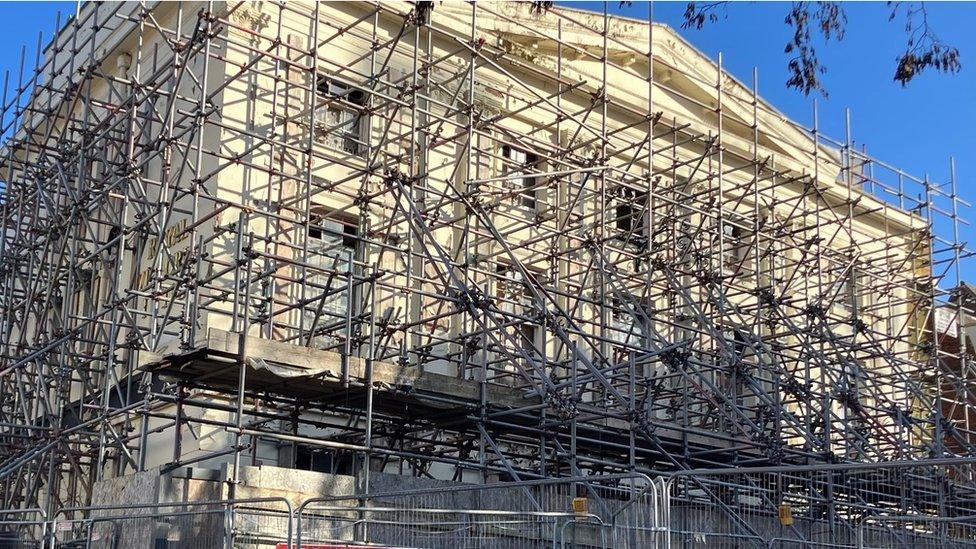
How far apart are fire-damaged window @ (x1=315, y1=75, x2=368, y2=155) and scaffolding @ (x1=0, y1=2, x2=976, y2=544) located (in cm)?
9

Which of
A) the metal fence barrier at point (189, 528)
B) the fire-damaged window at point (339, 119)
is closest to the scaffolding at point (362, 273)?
the fire-damaged window at point (339, 119)

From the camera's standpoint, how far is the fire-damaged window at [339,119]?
24.5 metres

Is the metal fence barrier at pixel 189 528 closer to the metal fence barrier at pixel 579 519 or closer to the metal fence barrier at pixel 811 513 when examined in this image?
the metal fence barrier at pixel 579 519

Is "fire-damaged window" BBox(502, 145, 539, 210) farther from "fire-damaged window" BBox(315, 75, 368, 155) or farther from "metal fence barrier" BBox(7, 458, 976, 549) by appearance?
"metal fence barrier" BBox(7, 458, 976, 549)

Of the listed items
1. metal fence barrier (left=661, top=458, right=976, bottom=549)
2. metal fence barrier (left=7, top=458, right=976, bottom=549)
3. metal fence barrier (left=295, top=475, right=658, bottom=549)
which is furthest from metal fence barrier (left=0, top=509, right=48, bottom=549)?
metal fence barrier (left=661, top=458, right=976, bottom=549)

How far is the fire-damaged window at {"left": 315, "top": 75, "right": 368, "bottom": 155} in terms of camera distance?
2445 centimetres

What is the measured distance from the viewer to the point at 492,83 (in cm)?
2814

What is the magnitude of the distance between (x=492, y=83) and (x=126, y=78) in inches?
300

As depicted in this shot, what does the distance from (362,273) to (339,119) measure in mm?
3822

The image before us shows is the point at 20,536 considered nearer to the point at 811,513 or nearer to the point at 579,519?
the point at 579,519

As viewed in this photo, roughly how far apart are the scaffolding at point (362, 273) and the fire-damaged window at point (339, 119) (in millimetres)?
85

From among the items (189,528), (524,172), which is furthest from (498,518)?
(524,172)

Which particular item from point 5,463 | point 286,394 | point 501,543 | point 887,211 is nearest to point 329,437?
point 286,394

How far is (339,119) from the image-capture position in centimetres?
2597
